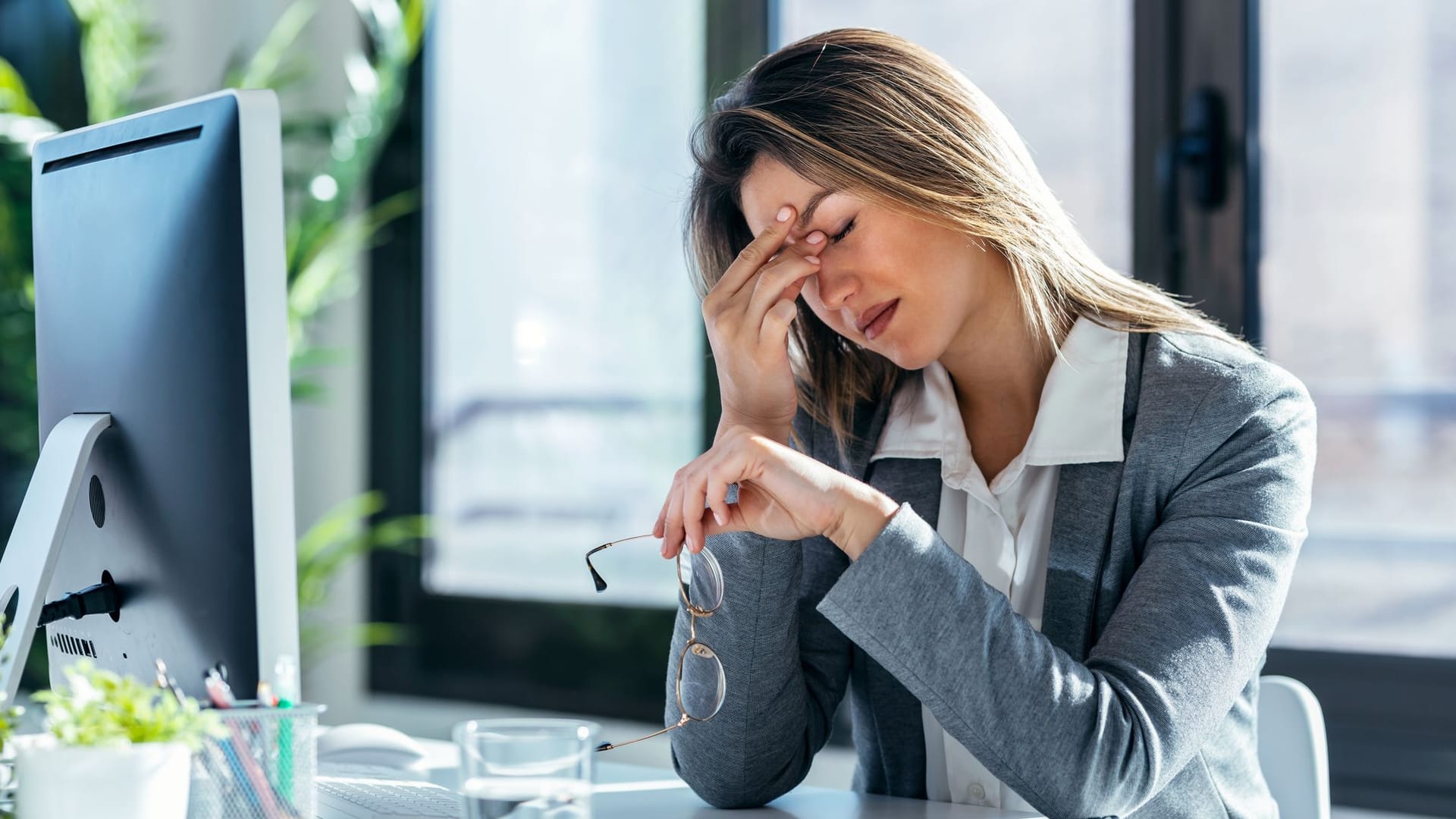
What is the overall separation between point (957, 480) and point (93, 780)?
2.90 feet

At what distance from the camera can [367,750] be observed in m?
1.30

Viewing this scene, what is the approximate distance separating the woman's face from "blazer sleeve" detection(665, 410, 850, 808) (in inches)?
9.2

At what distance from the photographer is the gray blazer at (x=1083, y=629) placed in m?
0.99

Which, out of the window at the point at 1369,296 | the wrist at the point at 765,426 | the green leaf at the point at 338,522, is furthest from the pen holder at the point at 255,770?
the green leaf at the point at 338,522

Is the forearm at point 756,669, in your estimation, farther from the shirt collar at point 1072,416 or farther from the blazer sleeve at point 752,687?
the shirt collar at point 1072,416

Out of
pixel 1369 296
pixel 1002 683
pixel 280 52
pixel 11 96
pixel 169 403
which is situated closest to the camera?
pixel 169 403

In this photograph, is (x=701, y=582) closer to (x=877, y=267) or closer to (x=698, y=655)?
(x=698, y=655)

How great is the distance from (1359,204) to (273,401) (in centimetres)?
159

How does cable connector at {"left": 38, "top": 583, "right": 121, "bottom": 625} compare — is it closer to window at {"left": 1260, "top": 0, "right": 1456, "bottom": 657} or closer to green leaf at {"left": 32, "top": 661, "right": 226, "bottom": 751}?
green leaf at {"left": 32, "top": 661, "right": 226, "bottom": 751}

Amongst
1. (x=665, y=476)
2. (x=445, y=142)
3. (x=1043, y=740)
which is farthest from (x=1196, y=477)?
(x=445, y=142)

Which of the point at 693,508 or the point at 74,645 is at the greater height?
the point at 693,508

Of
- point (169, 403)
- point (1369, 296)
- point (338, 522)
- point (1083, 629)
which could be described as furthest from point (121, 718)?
point (338, 522)

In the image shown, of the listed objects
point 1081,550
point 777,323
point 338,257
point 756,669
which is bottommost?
point 756,669

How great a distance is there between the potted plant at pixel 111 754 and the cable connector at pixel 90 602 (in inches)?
8.6
